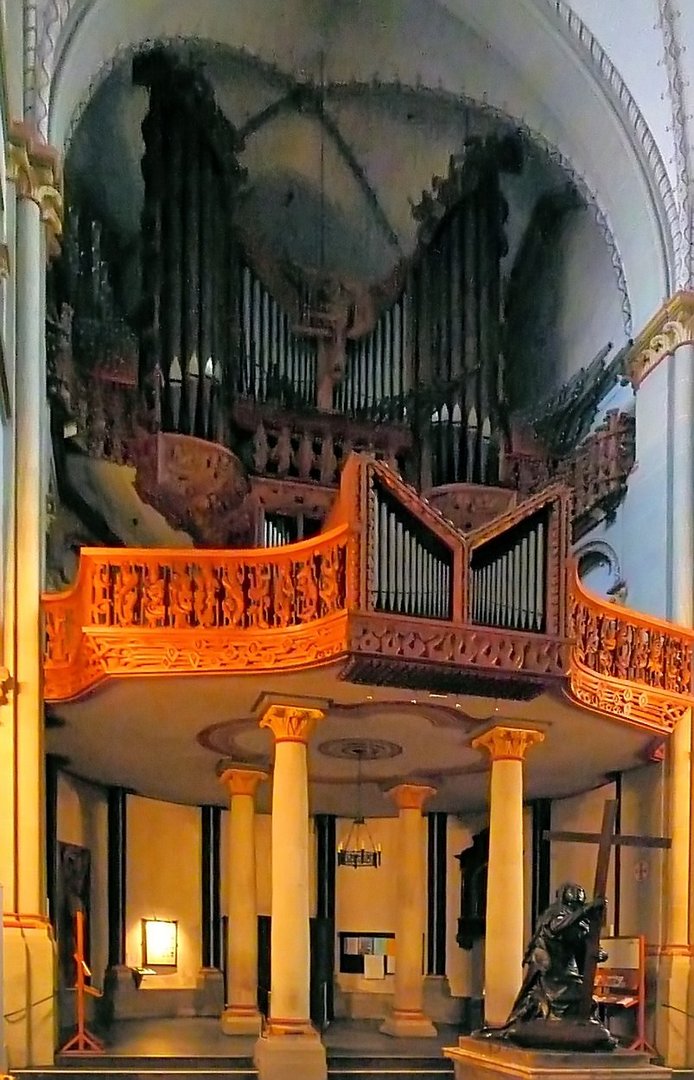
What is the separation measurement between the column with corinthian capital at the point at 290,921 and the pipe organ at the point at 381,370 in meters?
6.69

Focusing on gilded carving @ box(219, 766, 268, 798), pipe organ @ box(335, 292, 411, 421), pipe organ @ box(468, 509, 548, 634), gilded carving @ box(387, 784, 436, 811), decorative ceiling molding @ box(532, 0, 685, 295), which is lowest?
gilded carving @ box(387, 784, 436, 811)

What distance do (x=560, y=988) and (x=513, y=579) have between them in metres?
3.78

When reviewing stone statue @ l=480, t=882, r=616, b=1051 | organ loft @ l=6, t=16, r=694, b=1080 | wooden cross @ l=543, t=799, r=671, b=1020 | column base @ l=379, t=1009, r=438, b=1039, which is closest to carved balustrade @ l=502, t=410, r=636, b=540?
organ loft @ l=6, t=16, r=694, b=1080

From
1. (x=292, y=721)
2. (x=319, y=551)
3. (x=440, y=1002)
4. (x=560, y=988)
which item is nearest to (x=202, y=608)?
(x=319, y=551)

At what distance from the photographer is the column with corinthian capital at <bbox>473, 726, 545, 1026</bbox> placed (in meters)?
13.6

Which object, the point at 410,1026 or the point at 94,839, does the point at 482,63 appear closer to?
the point at 94,839

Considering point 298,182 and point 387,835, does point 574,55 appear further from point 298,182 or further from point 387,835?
point 387,835

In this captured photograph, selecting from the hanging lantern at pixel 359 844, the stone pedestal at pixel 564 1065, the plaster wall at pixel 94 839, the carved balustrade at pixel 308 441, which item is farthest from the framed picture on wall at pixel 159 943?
the stone pedestal at pixel 564 1065

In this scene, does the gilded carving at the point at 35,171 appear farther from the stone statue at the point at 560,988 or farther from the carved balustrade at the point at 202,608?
the stone statue at the point at 560,988

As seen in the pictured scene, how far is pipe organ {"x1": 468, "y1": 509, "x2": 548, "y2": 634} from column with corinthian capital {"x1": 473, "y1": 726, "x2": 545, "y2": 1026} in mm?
1920

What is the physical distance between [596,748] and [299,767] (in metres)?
3.97

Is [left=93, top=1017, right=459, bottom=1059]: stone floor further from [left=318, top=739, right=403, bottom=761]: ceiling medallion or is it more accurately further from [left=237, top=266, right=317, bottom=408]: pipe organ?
[left=237, top=266, right=317, bottom=408]: pipe organ

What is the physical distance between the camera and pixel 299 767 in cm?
1342

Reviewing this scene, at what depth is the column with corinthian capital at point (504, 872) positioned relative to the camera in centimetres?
1361
